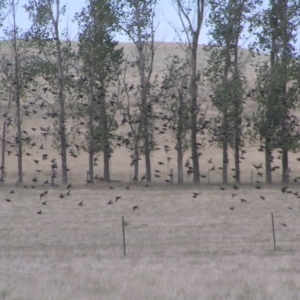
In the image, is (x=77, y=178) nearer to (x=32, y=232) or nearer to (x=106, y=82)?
(x=106, y=82)

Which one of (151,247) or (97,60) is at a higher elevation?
(97,60)

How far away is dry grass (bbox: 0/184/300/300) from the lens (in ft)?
39.1

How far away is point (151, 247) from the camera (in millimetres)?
20562

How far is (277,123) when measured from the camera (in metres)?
44.8

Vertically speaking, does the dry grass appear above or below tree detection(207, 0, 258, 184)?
below

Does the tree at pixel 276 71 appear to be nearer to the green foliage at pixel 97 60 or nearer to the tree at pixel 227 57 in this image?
the tree at pixel 227 57

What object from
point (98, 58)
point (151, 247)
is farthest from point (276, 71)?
point (151, 247)

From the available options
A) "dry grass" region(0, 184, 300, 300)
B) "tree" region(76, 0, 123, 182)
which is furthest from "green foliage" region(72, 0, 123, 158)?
"dry grass" region(0, 184, 300, 300)

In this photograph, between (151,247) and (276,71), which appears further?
(276,71)

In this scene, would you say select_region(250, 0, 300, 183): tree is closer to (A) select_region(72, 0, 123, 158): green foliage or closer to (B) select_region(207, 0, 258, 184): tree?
(B) select_region(207, 0, 258, 184): tree

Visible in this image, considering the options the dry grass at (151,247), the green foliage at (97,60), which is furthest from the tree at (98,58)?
the dry grass at (151,247)

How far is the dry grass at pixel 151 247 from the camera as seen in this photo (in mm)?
11922

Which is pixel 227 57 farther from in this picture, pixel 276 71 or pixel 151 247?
pixel 151 247

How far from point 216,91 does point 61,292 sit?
109 ft
